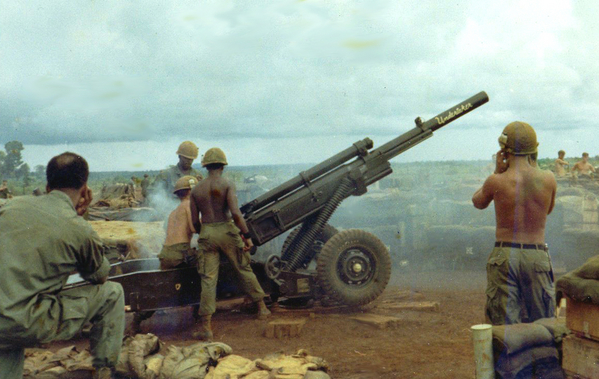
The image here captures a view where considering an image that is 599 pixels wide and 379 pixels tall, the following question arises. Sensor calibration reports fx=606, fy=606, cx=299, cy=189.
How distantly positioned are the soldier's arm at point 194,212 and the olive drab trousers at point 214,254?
120 mm

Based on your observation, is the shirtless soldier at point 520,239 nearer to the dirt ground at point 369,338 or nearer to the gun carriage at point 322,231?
the dirt ground at point 369,338

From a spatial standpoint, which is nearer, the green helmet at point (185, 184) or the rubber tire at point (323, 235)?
the green helmet at point (185, 184)

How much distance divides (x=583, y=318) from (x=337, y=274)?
4450mm

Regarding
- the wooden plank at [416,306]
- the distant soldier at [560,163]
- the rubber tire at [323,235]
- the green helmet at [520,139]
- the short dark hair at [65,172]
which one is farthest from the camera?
the distant soldier at [560,163]

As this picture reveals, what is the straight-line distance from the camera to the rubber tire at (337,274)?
7172 mm

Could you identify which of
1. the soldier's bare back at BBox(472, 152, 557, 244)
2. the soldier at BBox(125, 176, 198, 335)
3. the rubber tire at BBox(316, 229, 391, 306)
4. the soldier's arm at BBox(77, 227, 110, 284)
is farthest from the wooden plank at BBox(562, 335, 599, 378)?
the soldier at BBox(125, 176, 198, 335)

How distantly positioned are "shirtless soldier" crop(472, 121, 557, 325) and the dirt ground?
0.90 metres

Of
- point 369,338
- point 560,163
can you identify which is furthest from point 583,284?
point 560,163

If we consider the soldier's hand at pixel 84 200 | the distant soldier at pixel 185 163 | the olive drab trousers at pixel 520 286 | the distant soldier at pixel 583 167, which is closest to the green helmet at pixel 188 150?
the distant soldier at pixel 185 163

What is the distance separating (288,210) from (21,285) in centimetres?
420

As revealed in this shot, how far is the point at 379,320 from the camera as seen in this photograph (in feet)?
22.0

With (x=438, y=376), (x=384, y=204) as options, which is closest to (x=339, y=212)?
(x=384, y=204)

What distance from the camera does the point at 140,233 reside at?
28.8 ft

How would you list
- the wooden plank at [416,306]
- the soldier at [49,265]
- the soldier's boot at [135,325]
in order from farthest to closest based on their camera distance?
the wooden plank at [416,306]
the soldier's boot at [135,325]
the soldier at [49,265]
